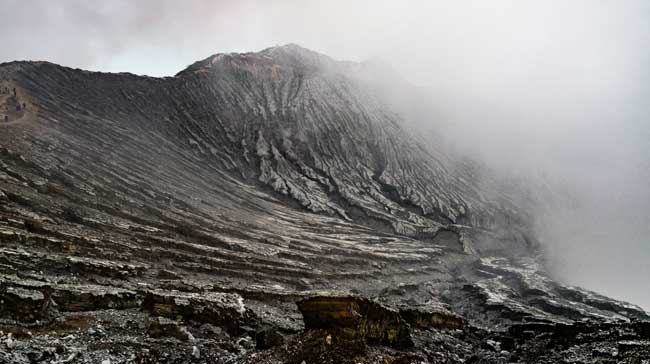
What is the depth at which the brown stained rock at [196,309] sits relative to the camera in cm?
3244

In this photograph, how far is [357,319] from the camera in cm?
2478

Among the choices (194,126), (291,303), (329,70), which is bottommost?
(291,303)

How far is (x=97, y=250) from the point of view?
45.0m

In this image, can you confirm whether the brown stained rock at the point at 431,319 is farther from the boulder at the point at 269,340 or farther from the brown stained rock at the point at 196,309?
the brown stained rock at the point at 196,309

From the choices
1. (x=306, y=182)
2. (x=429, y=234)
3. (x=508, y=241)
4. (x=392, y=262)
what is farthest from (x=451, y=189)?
(x=392, y=262)

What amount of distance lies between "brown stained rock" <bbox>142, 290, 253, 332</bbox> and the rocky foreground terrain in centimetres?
14

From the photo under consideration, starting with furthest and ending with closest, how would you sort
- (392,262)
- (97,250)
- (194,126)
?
(194,126)
(392,262)
(97,250)

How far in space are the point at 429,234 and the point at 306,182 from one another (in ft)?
121

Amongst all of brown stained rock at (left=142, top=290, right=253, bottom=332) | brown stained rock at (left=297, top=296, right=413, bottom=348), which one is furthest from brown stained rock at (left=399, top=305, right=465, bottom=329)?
brown stained rock at (left=142, top=290, right=253, bottom=332)

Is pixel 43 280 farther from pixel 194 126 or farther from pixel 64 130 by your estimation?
pixel 194 126

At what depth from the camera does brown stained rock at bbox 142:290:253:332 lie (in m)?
32.4

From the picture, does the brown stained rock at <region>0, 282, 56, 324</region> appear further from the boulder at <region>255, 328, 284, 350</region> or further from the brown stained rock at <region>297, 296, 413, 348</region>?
the brown stained rock at <region>297, 296, 413, 348</region>

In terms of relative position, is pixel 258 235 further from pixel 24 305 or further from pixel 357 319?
pixel 357 319

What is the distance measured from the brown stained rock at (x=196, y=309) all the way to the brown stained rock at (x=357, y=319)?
34.9 ft
